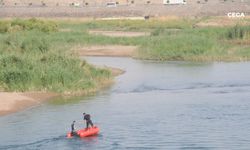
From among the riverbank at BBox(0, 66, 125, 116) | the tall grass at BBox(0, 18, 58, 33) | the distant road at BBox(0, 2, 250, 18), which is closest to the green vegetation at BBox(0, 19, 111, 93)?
the riverbank at BBox(0, 66, 125, 116)

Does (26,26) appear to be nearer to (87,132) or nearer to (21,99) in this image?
(21,99)

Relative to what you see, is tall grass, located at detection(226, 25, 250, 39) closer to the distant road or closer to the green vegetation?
the green vegetation

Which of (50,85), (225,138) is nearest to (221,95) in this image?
(50,85)

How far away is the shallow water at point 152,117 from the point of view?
26.3m

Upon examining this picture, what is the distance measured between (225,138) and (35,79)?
1387 centimetres

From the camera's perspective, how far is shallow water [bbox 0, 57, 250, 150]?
1034 inches

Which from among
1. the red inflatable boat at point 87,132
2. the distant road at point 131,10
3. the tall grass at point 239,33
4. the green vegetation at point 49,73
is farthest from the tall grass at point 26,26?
the red inflatable boat at point 87,132

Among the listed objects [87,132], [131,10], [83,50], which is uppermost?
[87,132]

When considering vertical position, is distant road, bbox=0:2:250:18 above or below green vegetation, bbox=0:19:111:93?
below

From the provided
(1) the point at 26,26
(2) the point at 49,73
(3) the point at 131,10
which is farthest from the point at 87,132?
(3) the point at 131,10

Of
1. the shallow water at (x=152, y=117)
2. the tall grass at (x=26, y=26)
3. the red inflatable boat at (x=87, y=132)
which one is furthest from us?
the tall grass at (x=26, y=26)

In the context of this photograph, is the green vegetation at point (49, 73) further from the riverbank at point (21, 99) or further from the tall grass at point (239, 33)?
the tall grass at point (239, 33)

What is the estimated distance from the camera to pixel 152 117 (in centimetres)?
3114

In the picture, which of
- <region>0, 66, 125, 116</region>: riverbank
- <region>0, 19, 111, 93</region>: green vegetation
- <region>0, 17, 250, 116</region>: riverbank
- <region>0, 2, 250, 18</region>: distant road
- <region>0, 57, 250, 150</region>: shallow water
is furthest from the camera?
<region>0, 2, 250, 18</region>: distant road
